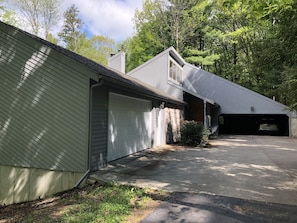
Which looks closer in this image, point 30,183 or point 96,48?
point 30,183

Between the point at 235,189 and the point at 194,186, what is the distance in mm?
869

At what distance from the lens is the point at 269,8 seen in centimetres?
464

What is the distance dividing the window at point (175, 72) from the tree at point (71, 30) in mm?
13944

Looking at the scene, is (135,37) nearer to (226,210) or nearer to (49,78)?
(49,78)

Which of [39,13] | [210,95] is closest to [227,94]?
[210,95]

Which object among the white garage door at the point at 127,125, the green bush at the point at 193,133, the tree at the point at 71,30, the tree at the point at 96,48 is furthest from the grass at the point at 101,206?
the tree at the point at 71,30

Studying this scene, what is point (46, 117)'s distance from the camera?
6.86 meters

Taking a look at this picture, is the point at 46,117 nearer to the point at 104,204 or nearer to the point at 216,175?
the point at 104,204

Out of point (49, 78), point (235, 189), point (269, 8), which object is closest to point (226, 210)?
point (235, 189)

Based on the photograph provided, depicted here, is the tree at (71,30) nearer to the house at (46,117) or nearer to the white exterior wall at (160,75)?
the white exterior wall at (160,75)

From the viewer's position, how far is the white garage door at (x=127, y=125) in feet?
26.6

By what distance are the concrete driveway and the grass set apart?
0.61 metres

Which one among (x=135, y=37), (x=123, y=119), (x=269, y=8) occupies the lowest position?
(x=123, y=119)

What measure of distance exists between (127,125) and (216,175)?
3.92 m
